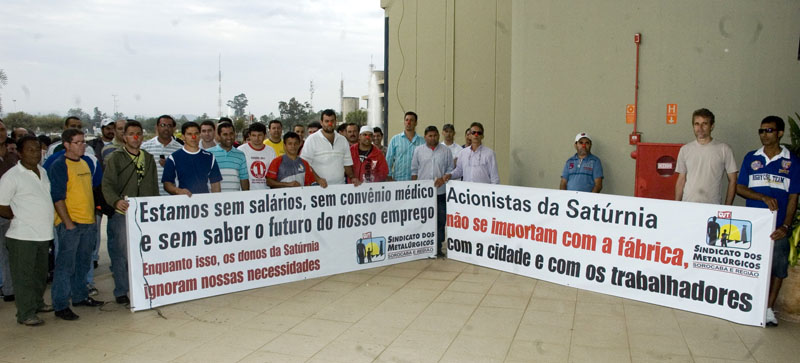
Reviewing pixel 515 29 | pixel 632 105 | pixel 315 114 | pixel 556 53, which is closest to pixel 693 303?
pixel 632 105

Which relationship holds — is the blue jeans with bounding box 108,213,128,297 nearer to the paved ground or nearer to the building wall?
the paved ground

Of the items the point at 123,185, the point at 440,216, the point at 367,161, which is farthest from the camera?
the point at 440,216

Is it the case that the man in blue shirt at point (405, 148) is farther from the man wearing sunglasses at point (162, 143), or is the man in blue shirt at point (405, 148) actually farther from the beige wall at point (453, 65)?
the beige wall at point (453, 65)

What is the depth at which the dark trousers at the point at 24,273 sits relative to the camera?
16.6 ft

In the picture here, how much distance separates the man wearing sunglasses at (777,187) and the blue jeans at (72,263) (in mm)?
6718

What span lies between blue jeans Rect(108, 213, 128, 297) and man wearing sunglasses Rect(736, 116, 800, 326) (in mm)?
6386

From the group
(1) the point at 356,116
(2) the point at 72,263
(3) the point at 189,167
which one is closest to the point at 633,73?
(3) the point at 189,167

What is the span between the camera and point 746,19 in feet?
21.5

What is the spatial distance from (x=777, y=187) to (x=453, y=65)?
8845 mm

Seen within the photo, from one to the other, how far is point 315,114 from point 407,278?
37.0 meters

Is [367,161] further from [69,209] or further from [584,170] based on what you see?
[69,209]

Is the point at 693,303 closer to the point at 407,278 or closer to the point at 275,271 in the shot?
the point at 407,278

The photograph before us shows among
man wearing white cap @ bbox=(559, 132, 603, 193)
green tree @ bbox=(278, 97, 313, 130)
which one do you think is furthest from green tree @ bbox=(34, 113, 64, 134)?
man wearing white cap @ bbox=(559, 132, 603, 193)

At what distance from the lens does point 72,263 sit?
5.41 m
